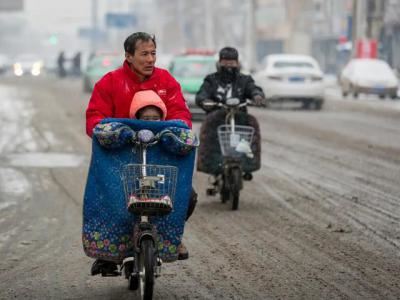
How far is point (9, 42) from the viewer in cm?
18388

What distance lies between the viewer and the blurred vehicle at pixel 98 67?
4338 centimetres

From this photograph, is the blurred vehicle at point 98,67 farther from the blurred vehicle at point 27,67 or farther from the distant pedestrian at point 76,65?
the blurred vehicle at point 27,67

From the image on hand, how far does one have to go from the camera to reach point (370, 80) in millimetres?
39844

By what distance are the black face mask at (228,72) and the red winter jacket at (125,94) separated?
4743mm

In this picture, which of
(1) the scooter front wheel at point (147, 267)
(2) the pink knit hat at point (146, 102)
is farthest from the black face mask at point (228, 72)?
(1) the scooter front wheel at point (147, 267)

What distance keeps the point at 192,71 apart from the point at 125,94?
21.1m

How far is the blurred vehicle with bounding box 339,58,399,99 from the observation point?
130 feet

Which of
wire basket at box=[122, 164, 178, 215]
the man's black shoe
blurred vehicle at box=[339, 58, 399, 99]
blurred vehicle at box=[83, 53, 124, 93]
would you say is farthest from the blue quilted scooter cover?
blurred vehicle at box=[83, 53, 124, 93]

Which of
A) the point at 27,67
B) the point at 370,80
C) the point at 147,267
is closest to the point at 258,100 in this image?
the point at 147,267

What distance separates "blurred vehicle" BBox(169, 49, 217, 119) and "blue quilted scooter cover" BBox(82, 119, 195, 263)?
19719mm

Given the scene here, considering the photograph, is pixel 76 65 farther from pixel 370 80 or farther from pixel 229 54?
pixel 229 54

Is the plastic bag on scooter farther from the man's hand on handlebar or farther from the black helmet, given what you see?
the black helmet

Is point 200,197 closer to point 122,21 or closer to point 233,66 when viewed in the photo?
point 233,66

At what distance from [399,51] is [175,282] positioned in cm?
5160
